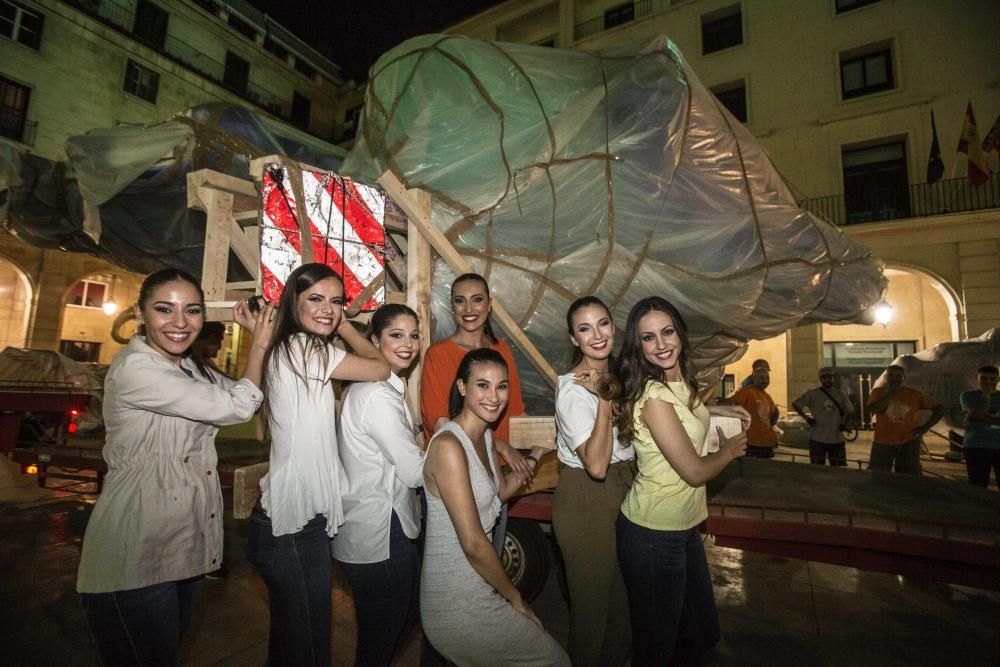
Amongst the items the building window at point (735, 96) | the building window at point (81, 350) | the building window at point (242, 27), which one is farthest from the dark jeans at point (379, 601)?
the building window at point (242, 27)

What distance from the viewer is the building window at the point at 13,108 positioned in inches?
521

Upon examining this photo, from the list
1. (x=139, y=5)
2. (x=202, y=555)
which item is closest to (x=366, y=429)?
(x=202, y=555)

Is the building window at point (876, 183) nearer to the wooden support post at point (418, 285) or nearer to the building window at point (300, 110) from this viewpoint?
the wooden support post at point (418, 285)

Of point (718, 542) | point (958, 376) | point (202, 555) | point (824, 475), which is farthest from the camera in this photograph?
point (958, 376)

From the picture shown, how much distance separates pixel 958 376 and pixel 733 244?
9.33 meters

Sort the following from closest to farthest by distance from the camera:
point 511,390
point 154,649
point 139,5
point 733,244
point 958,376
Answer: point 154,649, point 511,390, point 733,244, point 958,376, point 139,5

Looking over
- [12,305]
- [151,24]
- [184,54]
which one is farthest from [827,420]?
[151,24]

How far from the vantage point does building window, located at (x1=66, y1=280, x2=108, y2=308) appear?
50.8ft

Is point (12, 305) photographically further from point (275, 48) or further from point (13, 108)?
point (275, 48)

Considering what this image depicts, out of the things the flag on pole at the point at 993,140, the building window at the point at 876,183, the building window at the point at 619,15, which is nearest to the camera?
the flag on pole at the point at 993,140

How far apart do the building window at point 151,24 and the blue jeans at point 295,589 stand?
21.8 metres

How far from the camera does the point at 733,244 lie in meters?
3.03

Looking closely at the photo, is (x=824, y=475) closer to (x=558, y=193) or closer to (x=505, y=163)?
(x=558, y=193)

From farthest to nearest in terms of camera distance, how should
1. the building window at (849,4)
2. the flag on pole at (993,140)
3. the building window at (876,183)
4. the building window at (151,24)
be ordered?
the building window at (151,24) < the building window at (849,4) < the building window at (876,183) < the flag on pole at (993,140)
